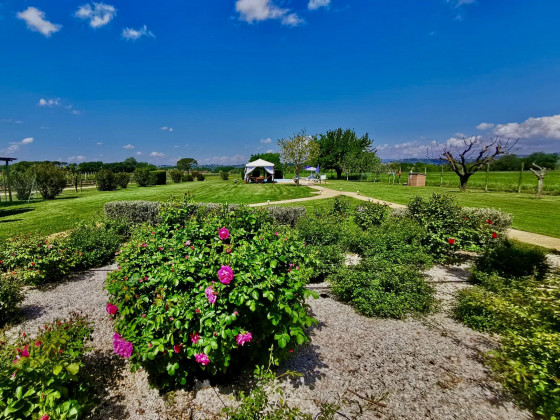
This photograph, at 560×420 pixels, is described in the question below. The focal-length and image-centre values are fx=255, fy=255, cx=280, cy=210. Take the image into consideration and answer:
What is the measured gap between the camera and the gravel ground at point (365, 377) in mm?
2430

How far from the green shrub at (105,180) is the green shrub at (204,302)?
28444 millimetres

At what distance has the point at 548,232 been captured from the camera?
8.47 m

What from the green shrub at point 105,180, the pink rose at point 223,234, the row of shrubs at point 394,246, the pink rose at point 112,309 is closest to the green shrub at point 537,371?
the row of shrubs at point 394,246

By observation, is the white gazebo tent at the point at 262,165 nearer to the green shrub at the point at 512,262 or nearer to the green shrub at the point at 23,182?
the green shrub at the point at 23,182

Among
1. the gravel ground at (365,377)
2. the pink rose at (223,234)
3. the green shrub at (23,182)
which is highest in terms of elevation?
the green shrub at (23,182)

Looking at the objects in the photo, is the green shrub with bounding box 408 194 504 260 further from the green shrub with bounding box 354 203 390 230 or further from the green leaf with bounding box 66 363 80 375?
the green leaf with bounding box 66 363 80 375

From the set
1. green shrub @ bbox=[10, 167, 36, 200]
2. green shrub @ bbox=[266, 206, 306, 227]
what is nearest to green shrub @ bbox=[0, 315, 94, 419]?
green shrub @ bbox=[266, 206, 306, 227]

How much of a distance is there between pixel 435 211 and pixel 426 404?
17.6 ft

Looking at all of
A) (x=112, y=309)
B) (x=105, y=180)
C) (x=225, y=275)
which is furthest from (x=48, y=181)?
(x=225, y=275)

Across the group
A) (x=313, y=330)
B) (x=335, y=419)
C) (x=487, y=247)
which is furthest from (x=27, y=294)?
(x=487, y=247)

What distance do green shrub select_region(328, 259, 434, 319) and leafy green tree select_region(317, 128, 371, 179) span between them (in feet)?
143

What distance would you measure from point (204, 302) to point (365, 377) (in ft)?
6.57

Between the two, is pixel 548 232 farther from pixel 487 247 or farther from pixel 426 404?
pixel 426 404

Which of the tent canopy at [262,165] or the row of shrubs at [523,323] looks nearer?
the row of shrubs at [523,323]
